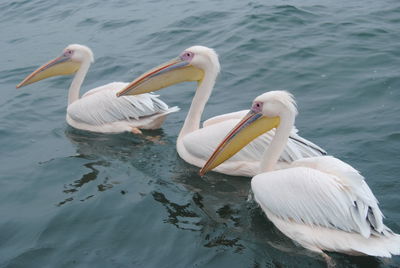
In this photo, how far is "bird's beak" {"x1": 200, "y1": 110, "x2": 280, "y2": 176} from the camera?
15.6ft

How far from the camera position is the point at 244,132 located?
4.80m

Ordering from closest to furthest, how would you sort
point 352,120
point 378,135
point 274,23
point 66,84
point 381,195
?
1. point 381,195
2. point 378,135
3. point 352,120
4. point 66,84
5. point 274,23

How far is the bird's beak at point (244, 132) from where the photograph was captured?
475cm

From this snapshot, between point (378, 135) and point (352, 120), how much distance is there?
52 cm

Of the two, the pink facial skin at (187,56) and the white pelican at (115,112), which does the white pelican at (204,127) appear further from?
the white pelican at (115,112)

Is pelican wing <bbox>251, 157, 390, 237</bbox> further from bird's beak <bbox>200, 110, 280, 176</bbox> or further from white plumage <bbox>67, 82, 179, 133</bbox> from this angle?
white plumage <bbox>67, 82, 179, 133</bbox>

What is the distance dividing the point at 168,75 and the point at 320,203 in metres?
2.50

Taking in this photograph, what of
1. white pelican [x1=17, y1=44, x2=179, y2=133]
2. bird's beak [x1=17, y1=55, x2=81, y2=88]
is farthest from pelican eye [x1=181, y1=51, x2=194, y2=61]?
bird's beak [x1=17, y1=55, x2=81, y2=88]

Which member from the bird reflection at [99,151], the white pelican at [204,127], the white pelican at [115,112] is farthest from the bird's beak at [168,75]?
the bird reflection at [99,151]

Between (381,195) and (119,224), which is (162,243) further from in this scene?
(381,195)

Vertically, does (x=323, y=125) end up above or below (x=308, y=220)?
below

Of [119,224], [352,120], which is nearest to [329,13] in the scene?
[352,120]

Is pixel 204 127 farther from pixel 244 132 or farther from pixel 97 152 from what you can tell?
pixel 97 152

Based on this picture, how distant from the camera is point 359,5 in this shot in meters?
9.88
